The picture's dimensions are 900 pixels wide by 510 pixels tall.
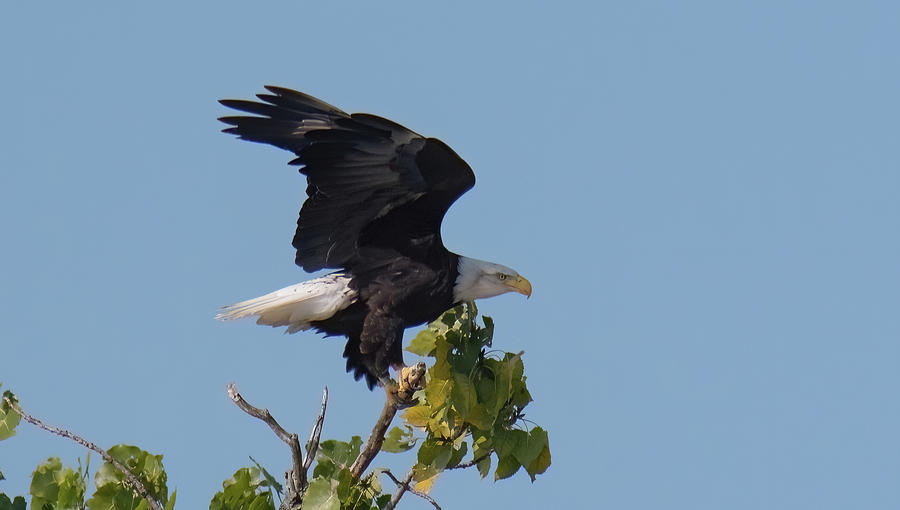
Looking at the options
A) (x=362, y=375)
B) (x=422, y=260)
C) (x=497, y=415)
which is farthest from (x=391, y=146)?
(x=497, y=415)

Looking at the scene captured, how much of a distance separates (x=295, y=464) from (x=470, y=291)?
2.31 meters

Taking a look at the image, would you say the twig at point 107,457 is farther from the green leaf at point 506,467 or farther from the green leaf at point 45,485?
the green leaf at point 506,467

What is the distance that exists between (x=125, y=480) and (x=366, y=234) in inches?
98.4

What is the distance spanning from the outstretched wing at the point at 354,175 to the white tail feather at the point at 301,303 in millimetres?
140

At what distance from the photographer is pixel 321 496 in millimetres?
5074

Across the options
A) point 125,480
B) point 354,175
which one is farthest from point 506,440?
point 354,175

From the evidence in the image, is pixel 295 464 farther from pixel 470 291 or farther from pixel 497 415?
pixel 470 291

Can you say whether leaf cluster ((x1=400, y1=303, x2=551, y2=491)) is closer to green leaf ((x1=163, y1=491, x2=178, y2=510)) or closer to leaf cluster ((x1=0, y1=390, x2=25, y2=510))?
green leaf ((x1=163, y1=491, x2=178, y2=510))

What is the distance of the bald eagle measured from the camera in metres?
6.57

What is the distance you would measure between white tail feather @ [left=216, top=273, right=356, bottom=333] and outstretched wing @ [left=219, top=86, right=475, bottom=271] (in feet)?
0.46

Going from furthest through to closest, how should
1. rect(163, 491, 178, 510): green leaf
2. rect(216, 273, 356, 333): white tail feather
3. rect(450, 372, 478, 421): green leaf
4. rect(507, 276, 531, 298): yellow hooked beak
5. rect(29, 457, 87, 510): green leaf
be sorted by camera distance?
rect(507, 276, 531, 298): yellow hooked beak → rect(216, 273, 356, 333): white tail feather → rect(450, 372, 478, 421): green leaf → rect(29, 457, 87, 510): green leaf → rect(163, 491, 178, 510): green leaf

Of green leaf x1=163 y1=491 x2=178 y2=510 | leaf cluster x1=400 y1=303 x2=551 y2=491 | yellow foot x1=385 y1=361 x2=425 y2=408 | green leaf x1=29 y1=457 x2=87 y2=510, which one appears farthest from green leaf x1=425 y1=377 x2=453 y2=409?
green leaf x1=29 y1=457 x2=87 y2=510

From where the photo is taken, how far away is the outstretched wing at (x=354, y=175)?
654cm

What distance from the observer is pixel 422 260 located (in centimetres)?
716
